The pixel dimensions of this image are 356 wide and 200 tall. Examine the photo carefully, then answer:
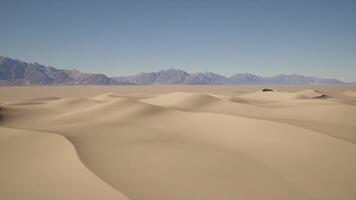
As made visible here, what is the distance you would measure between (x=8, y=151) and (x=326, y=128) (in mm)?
9193

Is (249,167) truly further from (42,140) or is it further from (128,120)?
(128,120)

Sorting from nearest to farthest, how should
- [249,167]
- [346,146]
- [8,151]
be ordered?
[249,167]
[346,146]
[8,151]

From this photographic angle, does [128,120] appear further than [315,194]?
Yes

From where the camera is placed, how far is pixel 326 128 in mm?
9734

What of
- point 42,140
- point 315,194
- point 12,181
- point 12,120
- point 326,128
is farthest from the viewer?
point 12,120

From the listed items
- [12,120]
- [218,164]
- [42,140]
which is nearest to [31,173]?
[42,140]

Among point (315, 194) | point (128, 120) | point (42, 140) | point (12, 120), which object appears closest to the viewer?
point (315, 194)

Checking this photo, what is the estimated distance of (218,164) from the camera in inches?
246

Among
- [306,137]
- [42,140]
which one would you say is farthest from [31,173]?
[306,137]

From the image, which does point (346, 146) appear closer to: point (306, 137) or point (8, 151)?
point (306, 137)

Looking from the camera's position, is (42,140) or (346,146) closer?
(346,146)

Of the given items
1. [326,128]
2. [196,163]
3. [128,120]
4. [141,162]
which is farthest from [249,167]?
[128,120]

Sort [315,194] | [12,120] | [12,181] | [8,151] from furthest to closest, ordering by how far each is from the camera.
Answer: [12,120] < [8,151] < [12,181] < [315,194]

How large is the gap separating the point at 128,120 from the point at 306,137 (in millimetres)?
7375
